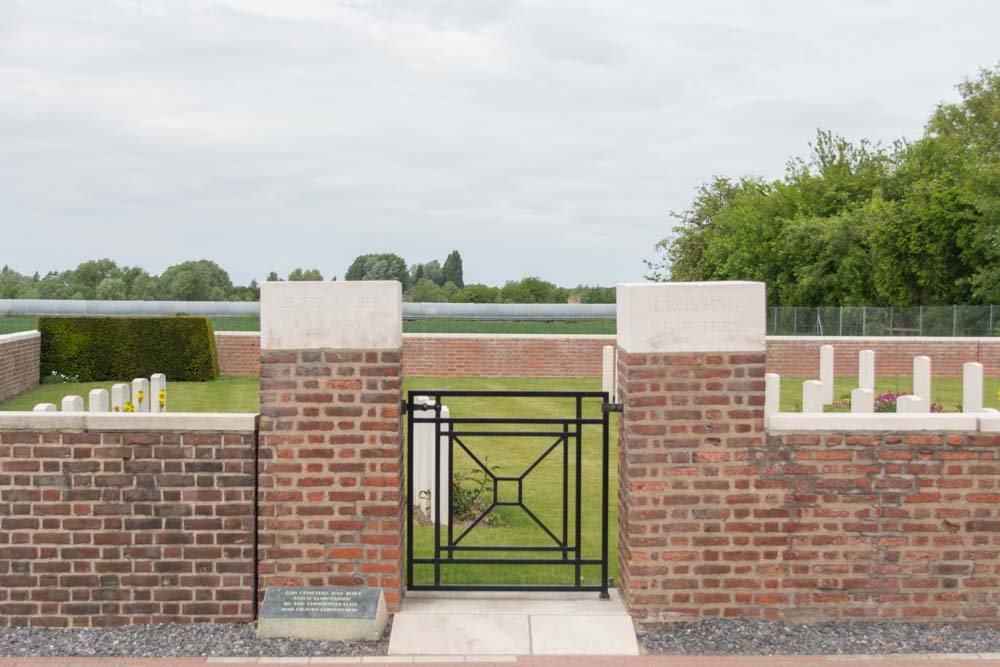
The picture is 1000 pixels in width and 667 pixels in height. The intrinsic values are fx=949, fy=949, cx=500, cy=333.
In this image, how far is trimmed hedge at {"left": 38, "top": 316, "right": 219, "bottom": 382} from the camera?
73.5ft

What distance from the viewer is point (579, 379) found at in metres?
23.8

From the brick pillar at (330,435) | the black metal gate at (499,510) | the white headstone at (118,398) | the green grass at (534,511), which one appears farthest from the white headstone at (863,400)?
the white headstone at (118,398)

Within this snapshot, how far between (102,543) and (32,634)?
68cm

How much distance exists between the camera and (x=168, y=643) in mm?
5578

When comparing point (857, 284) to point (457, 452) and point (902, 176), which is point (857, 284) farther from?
point (457, 452)

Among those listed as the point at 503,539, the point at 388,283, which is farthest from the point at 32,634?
the point at 503,539

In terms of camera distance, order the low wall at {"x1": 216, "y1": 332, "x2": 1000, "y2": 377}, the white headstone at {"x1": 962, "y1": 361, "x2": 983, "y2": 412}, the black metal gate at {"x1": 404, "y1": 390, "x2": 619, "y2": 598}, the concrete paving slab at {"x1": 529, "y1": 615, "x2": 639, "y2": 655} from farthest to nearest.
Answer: the low wall at {"x1": 216, "y1": 332, "x2": 1000, "y2": 377} → the white headstone at {"x1": 962, "y1": 361, "x2": 983, "y2": 412} → the black metal gate at {"x1": 404, "y1": 390, "x2": 619, "y2": 598} → the concrete paving slab at {"x1": 529, "y1": 615, "x2": 639, "y2": 655}

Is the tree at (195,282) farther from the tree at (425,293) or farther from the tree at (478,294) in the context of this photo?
the tree at (478,294)

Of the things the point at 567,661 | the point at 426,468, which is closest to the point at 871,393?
the point at 426,468

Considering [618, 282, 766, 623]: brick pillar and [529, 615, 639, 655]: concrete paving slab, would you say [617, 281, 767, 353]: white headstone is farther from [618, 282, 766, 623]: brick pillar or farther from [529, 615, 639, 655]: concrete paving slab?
[529, 615, 639, 655]: concrete paving slab

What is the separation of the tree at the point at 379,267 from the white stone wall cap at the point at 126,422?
2557 inches

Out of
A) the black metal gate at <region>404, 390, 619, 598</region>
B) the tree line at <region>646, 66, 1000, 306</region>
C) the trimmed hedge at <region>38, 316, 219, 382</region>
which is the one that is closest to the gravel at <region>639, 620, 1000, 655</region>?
the black metal gate at <region>404, 390, 619, 598</region>

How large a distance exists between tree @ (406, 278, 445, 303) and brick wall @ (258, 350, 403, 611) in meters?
66.2

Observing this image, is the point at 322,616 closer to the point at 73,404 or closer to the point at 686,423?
the point at 686,423
